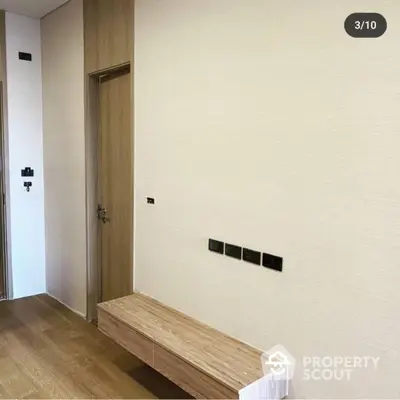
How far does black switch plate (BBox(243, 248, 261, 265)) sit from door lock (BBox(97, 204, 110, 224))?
172 cm

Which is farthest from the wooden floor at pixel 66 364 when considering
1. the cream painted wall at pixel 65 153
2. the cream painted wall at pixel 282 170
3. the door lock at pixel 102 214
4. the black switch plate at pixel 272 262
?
the black switch plate at pixel 272 262

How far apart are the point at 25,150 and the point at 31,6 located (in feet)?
4.63

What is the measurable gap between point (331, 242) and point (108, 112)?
7.76 ft

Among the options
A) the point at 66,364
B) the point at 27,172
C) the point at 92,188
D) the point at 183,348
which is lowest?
the point at 66,364

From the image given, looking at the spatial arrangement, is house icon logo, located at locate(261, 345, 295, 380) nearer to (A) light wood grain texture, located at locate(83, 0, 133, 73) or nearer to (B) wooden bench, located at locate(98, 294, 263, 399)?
(B) wooden bench, located at locate(98, 294, 263, 399)

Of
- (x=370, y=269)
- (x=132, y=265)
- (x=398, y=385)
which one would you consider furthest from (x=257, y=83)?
(x=132, y=265)

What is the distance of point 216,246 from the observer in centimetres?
253

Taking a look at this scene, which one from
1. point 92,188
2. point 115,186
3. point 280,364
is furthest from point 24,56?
point 280,364

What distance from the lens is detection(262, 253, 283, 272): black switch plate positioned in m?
2.16

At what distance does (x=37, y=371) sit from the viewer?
9.69 ft

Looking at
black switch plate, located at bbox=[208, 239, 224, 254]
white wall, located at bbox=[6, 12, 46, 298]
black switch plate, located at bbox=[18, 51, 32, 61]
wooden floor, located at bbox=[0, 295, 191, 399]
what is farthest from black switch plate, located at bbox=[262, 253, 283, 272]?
black switch plate, located at bbox=[18, 51, 32, 61]

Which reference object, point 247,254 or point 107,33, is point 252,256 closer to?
point 247,254

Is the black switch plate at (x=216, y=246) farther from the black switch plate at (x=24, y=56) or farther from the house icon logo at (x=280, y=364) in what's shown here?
the black switch plate at (x=24, y=56)

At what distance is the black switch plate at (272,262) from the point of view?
2.16 m
